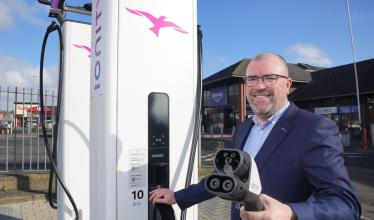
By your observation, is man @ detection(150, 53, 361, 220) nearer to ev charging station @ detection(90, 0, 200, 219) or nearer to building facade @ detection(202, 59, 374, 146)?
ev charging station @ detection(90, 0, 200, 219)

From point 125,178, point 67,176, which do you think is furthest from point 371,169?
point 125,178

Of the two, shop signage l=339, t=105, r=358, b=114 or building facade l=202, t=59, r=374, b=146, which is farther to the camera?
shop signage l=339, t=105, r=358, b=114

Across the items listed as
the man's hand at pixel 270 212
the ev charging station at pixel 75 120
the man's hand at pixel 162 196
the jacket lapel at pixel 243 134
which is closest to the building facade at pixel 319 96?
the ev charging station at pixel 75 120

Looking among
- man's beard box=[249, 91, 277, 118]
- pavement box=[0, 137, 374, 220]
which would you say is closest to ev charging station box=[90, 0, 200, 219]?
man's beard box=[249, 91, 277, 118]

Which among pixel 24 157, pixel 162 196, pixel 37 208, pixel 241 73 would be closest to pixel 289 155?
pixel 162 196

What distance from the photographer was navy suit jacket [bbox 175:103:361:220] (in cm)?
164

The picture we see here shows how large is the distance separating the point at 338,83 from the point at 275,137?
3506 centimetres

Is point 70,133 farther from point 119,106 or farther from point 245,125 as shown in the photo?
point 245,125

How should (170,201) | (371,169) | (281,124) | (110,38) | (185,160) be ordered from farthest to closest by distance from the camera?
1. (371,169)
2. (185,160)
3. (170,201)
4. (110,38)
5. (281,124)

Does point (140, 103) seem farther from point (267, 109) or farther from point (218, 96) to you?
point (218, 96)

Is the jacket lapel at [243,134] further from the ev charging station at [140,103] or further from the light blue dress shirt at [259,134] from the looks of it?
the ev charging station at [140,103]

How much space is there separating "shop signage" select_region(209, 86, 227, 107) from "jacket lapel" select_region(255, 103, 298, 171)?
133 feet

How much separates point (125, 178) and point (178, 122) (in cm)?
56

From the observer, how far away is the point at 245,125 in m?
2.63
